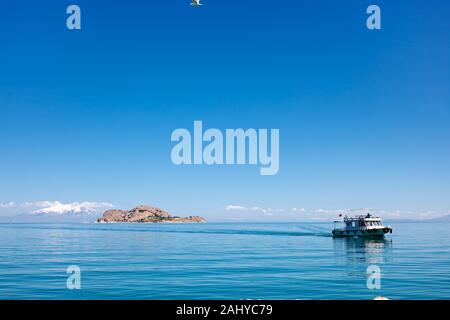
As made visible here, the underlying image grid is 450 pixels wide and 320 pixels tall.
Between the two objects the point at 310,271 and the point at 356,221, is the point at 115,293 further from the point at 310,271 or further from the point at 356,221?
the point at 356,221

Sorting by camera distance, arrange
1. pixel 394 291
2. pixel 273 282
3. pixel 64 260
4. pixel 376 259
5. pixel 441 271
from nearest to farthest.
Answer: pixel 394 291, pixel 273 282, pixel 441 271, pixel 64 260, pixel 376 259

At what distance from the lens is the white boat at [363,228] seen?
355ft

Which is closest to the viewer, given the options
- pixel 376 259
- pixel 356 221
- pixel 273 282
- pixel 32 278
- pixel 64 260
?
pixel 273 282

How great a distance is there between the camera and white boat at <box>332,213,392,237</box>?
355 feet

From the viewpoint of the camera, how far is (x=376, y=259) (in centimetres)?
6419

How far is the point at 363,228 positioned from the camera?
11000cm

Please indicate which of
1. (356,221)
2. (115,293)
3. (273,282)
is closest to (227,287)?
(273,282)
